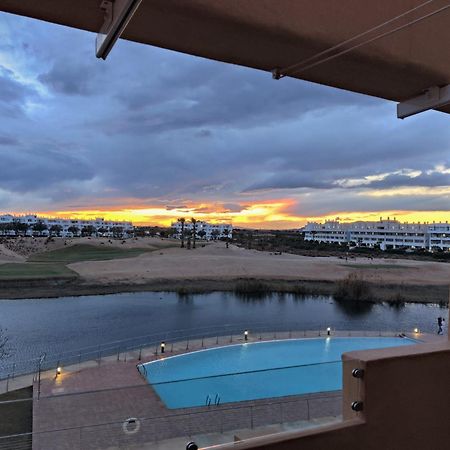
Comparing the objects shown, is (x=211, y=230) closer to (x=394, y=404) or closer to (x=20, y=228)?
(x=20, y=228)

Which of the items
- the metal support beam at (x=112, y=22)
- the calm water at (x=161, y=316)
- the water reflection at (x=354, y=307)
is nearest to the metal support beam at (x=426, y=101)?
the metal support beam at (x=112, y=22)

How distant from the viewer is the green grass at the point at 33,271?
36188mm

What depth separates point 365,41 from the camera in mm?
2691

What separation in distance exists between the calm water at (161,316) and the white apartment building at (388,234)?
64.1 m

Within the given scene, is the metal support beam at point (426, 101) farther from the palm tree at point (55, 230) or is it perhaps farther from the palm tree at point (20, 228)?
the palm tree at point (55, 230)

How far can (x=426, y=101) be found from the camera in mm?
3264

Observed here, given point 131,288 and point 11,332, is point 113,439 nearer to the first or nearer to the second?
point 11,332

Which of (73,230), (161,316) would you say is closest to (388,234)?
(73,230)

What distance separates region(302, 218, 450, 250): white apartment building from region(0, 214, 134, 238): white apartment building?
53026mm

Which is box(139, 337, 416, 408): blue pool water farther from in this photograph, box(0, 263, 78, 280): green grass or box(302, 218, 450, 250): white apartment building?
box(302, 218, 450, 250): white apartment building

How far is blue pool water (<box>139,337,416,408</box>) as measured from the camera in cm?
419

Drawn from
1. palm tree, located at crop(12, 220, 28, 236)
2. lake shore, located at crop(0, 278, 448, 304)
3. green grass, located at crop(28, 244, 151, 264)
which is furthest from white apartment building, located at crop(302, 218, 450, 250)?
palm tree, located at crop(12, 220, 28, 236)

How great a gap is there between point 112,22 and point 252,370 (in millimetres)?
7062

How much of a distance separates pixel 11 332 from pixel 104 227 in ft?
349
